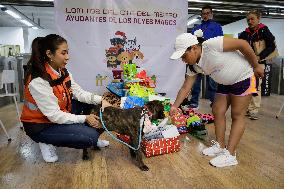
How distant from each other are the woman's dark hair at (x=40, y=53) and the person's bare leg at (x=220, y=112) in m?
1.43

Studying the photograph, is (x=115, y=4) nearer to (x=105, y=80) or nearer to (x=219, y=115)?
(x=105, y=80)

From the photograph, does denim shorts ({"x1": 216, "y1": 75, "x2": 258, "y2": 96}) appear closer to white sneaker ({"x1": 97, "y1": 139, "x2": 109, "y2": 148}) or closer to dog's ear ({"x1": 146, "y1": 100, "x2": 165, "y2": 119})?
dog's ear ({"x1": 146, "y1": 100, "x2": 165, "y2": 119})

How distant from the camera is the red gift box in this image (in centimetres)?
242

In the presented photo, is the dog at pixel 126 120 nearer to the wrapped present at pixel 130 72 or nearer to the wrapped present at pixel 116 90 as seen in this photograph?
the wrapped present at pixel 116 90

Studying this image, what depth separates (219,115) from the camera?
2389 millimetres

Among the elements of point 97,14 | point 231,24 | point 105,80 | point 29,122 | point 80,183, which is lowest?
point 80,183

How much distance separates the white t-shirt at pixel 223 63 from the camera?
2.01 meters

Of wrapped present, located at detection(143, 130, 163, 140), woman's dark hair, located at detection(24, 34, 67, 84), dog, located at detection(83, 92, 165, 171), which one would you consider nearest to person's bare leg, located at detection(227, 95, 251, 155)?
wrapped present, located at detection(143, 130, 163, 140)

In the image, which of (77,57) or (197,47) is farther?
(77,57)

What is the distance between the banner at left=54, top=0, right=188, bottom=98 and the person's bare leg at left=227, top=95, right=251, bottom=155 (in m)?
1.79

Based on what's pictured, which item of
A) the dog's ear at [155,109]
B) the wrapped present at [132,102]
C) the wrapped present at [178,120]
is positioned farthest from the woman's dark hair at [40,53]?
the wrapped present at [178,120]

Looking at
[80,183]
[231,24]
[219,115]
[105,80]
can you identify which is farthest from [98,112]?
[231,24]

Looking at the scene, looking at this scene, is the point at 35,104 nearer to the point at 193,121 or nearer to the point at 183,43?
the point at 183,43

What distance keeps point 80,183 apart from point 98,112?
568 mm
